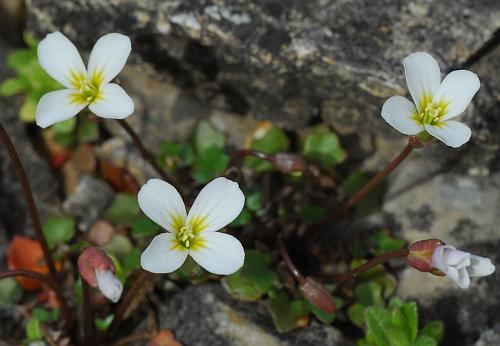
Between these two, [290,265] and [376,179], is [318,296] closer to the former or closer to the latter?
[290,265]

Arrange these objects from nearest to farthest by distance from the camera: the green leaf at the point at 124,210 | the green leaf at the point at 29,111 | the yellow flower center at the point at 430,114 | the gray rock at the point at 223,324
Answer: the yellow flower center at the point at 430,114 < the gray rock at the point at 223,324 < the green leaf at the point at 124,210 < the green leaf at the point at 29,111

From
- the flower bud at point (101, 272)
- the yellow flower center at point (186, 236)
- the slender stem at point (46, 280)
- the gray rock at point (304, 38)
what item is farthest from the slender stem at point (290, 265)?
the slender stem at point (46, 280)

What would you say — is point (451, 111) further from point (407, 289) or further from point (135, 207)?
point (135, 207)

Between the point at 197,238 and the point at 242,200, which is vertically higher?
the point at 242,200

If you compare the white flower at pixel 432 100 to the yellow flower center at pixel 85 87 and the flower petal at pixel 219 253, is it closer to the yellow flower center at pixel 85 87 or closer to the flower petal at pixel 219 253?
the flower petal at pixel 219 253

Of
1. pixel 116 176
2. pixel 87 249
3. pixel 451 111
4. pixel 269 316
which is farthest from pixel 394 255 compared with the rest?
pixel 116 176

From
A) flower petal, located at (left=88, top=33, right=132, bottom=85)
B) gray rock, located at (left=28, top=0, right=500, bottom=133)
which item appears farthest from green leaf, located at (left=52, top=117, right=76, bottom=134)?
flower petal, located at (left=88, top=33, right=132, bottom=85)

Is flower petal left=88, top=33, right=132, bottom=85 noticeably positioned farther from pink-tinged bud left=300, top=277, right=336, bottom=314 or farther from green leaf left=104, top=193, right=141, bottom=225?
pink-tinged bud left=300, top=277, right=336, bottom=314
